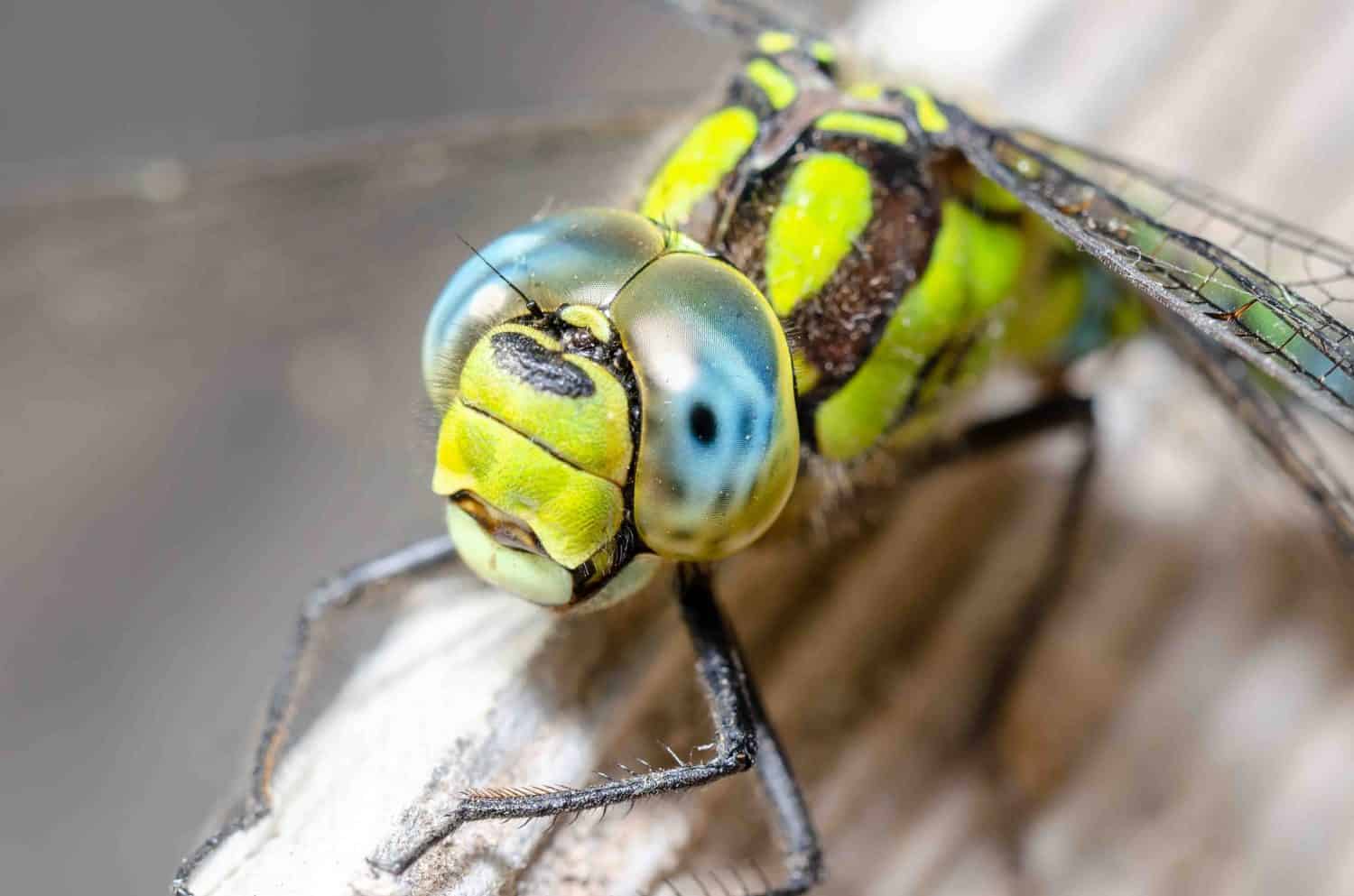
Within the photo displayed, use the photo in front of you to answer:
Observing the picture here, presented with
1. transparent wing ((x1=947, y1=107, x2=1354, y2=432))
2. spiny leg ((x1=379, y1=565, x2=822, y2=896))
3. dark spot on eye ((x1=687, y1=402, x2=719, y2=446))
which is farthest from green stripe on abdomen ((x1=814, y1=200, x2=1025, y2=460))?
dark spot on eye ((x1=687, y1=402, x2=719, y2=446))

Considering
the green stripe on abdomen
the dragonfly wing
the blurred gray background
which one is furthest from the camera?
the blurred gray background

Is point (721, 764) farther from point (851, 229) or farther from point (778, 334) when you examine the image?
point (851, 229)

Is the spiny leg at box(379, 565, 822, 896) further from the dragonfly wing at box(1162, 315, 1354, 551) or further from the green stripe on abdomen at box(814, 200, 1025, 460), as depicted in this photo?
the dragonfly wing at box(1162, 315, 1354, 551)

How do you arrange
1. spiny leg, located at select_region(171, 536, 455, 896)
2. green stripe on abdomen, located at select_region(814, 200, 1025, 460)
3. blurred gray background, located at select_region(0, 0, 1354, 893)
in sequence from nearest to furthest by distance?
1. spiny leg, located at select_region(171, 536, 455, 896)
2. green stripe on abdomen, located at select_region(814, 200, 1025, 460)
3. blurred gray background, located at select_region(0, 0, 1354, 893)

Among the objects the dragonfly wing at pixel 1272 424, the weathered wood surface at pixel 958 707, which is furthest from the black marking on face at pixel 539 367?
the dragonfly wing at pixel 1272 424

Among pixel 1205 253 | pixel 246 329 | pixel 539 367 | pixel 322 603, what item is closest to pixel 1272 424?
pixel 1205 253

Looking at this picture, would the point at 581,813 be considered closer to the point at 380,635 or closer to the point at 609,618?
the point at 609,618
